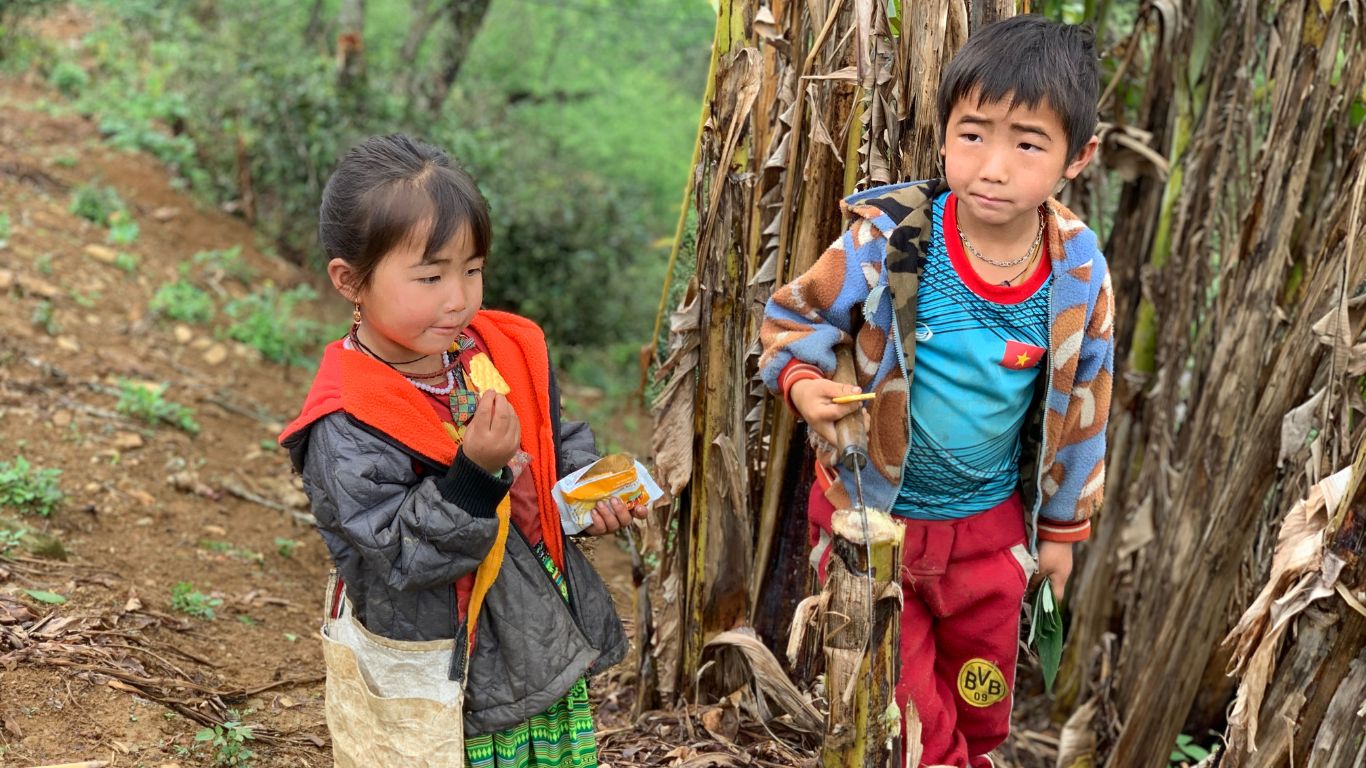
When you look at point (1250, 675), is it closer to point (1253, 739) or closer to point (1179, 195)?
point (1253, 739)

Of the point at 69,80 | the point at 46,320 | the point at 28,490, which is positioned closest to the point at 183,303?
the point at 46,320

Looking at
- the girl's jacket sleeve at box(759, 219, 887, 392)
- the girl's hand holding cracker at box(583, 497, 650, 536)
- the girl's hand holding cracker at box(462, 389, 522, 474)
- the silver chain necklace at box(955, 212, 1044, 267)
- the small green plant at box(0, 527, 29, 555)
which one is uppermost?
the silver chain necklace at box(955, 212, 1044, 267)

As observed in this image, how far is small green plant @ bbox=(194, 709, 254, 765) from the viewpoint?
2635 millimetres

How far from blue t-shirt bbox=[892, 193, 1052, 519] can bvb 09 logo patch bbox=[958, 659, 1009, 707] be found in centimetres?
37

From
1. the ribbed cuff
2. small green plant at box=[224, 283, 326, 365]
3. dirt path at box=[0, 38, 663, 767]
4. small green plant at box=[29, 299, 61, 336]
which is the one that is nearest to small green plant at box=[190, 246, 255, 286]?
dirt path at box=[0, 38, 663, 767]

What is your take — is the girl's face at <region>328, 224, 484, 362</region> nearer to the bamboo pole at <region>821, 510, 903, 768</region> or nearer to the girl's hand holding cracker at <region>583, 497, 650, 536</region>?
the girl's hand holding cracker at <region>583, 497, 650, 536</region>

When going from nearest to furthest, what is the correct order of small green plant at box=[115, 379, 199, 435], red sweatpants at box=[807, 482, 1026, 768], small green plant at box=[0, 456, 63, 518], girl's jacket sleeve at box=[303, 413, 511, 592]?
girl's jacket sleeve at box=[303, 413, 511, 592] < red sweatpants at box=[807, 482, 1026, 768] < small green plant at box=[0, 456, 63, 518] < small green plant at box=[115, 379, 199, 435]

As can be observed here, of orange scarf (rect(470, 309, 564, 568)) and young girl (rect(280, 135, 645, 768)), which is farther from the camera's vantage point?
orange scarf (rect(470, 309, 564, 568))

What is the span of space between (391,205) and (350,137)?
17.8ft

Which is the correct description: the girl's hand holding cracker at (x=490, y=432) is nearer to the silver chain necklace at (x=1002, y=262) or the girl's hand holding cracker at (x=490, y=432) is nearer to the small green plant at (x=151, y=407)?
the silver chain necklace at (x=1002, y=262)

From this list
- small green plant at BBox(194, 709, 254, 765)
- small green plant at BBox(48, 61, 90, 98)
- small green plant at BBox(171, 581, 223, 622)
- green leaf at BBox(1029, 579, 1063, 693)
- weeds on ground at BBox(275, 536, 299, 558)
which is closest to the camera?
green leaf at BBox(1029, 579, 1063, 693)

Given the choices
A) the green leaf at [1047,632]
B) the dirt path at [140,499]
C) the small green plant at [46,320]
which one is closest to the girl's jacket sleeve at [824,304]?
the green leaf at [1047,632]

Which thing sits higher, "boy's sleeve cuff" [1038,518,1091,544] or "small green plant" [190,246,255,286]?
"boy's sleeve cuff" [1038,518,1091,544]

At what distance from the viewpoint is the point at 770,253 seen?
105 inches
